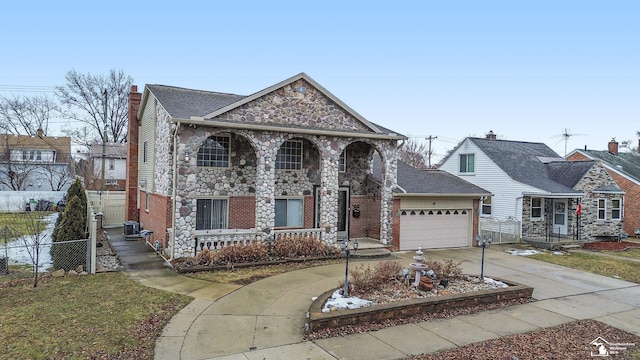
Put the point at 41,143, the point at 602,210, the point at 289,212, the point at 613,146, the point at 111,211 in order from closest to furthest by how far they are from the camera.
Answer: the point at 289,212, the point at 602,210, the point at 111,211, the point at 613,146, the point at 41,143

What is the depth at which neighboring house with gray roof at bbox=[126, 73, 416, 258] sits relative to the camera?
1236 cm

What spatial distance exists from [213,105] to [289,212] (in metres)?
5.05

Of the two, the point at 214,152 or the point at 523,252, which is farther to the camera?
the point at 523,252

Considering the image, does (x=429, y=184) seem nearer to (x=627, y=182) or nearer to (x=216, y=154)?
(x=216, y=154)

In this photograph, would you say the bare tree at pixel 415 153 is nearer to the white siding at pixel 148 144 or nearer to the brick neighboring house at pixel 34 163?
the brick neighboring house at pixel 34 163

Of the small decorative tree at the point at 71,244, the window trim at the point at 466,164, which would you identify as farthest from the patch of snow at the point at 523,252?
the small decorative tree at the point at 71,244

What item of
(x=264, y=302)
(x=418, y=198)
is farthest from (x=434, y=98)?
(x=264, y=302)

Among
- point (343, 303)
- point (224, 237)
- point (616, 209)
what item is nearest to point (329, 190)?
point (224, 237)

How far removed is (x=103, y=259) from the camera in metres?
12.6

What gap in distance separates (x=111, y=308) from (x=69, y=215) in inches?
204

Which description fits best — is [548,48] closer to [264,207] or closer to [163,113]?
[264,207]

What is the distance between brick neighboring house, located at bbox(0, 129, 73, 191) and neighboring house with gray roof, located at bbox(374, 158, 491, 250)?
3451 centimetres

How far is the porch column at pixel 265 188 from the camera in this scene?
1330 centimetres

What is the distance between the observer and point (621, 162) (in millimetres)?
26703
